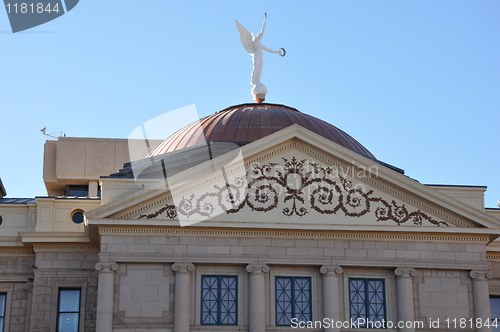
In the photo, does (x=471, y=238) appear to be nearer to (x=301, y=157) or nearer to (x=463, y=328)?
(x=463, y=328)

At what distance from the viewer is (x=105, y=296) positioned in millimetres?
32156

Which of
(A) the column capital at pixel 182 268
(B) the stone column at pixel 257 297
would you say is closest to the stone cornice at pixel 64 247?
(A) the column capital at pixel 182 268

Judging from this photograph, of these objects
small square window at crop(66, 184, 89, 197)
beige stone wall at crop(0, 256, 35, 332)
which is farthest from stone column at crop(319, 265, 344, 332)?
small square window at crop(66, 184, 89, 197)

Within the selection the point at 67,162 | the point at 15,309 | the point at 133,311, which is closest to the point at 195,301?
the point at 133,311

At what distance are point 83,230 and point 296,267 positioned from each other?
8.77 metres

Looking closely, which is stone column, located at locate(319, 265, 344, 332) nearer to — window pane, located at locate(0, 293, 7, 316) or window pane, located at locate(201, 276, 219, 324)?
window pane, located at locate(201, 276, 219, 324)

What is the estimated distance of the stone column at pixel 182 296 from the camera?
32.2 metres

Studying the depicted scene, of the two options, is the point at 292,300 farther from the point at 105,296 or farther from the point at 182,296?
the point at 105,296

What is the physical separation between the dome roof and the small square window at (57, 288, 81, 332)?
8454mm

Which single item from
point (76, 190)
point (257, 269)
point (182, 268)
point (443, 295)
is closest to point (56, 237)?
point (182, 268)

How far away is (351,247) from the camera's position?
33.9 meters

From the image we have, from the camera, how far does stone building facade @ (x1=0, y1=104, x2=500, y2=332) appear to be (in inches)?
1289

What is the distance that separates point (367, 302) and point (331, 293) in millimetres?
1427

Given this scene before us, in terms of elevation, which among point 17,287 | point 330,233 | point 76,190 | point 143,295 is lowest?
point 143,295
